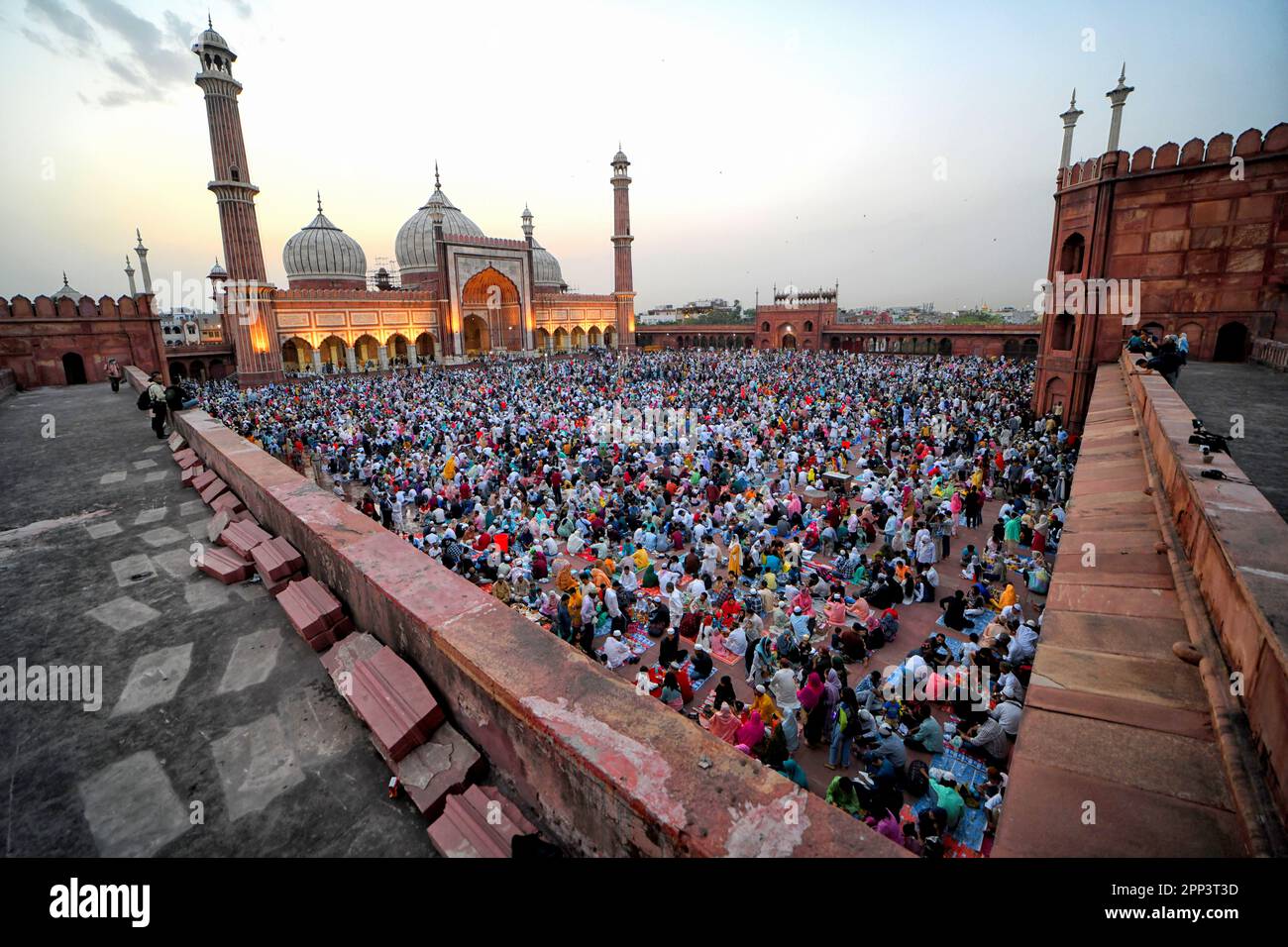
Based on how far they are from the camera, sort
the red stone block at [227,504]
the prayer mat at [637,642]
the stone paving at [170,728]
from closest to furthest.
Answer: the stone paving at [170,728], the red stone block at [227,504], the prayer mat at [637,642]

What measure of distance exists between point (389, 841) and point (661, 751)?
110 centimetres

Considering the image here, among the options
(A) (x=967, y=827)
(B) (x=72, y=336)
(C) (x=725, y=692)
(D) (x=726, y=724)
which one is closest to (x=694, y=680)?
(C) (x=725, y=692)

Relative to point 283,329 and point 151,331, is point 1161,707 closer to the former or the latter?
point 151,331

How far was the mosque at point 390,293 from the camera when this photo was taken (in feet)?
94.9

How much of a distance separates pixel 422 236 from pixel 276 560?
47763mm

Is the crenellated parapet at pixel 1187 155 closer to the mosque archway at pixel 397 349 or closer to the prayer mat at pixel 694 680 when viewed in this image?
the prayer mat at pixel 694 680

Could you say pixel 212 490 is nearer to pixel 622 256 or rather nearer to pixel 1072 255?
pixel 1072 255

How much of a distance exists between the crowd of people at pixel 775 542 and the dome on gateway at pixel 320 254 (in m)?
22.3

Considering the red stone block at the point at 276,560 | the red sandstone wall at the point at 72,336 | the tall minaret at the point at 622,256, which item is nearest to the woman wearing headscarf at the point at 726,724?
the red stone block at the point at 276,560

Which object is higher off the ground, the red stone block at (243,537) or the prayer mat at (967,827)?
the red stone block at (243,537)
